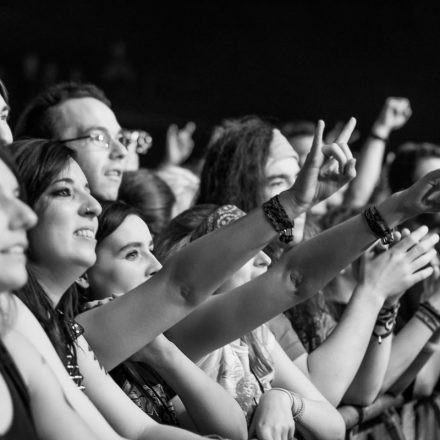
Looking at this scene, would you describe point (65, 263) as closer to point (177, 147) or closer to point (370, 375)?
point (370, 375)

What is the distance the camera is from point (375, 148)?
18.0ft

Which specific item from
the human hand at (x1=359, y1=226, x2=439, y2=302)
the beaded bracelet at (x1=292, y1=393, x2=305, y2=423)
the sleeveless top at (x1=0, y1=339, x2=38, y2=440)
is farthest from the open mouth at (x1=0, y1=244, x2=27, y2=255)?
the human hand at (x1=359, y1=226, x2=439, y2=302)

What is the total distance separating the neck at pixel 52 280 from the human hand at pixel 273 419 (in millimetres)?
616

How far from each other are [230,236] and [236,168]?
137 centimetres

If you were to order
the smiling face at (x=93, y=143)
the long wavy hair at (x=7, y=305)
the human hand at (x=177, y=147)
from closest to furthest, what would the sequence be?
the long wavy hair at (x=7, y=305), the smiling face at (x=93, y=143), the human hand at (x=177, y=147)

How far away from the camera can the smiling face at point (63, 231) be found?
2.46 meters

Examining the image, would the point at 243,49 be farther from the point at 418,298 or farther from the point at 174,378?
the point at 174,378

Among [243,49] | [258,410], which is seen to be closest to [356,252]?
[258,410]

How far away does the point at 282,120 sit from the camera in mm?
9094

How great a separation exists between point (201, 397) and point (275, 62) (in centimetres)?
678

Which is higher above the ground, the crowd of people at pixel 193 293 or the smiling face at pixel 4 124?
the smiling face at pixel 4 124

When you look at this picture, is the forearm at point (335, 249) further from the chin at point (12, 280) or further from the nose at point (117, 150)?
the chin at point (12, 280)

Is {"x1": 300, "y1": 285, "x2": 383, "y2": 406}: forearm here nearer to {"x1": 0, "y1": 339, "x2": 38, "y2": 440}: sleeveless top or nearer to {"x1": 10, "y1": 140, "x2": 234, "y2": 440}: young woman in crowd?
{"x1": 10, "y1": 140, "x2": 234, "y2": 440}: young woman in crowd

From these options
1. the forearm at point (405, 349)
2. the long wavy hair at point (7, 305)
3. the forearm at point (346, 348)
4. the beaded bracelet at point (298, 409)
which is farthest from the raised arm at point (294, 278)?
the forearm at point (405, 349)
